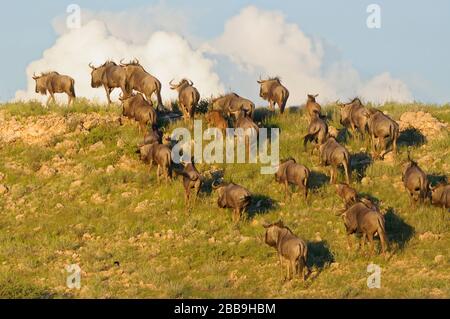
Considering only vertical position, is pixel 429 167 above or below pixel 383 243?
above

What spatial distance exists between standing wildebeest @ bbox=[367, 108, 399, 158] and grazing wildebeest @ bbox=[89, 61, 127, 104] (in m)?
8.38

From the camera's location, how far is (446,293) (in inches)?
775

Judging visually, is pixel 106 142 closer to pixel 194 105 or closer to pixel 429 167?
pixel 194 105

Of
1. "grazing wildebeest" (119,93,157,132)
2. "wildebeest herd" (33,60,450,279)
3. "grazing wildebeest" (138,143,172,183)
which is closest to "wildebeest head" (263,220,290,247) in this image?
"wildebeest herd" (33,60,450,279)

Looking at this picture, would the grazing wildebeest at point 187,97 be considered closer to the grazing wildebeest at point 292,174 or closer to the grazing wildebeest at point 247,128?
the grazing wildebeest at point 247,128

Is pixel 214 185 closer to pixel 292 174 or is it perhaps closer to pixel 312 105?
pixel 292 174

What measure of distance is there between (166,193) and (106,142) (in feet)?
13.8

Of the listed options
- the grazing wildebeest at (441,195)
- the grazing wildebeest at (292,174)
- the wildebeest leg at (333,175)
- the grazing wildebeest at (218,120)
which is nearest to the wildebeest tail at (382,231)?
the grazing wildebeest at (441,195)

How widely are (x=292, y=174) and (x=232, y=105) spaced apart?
16.7 feet

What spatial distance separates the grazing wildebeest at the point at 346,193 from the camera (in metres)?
23.6

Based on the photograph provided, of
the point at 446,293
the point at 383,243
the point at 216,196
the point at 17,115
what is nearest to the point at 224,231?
the point at 216,196

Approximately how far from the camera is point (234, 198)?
77.4 feet

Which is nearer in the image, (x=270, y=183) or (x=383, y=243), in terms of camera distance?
(x=383, y=243)

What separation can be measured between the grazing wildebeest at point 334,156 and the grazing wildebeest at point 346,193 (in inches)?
55.5
